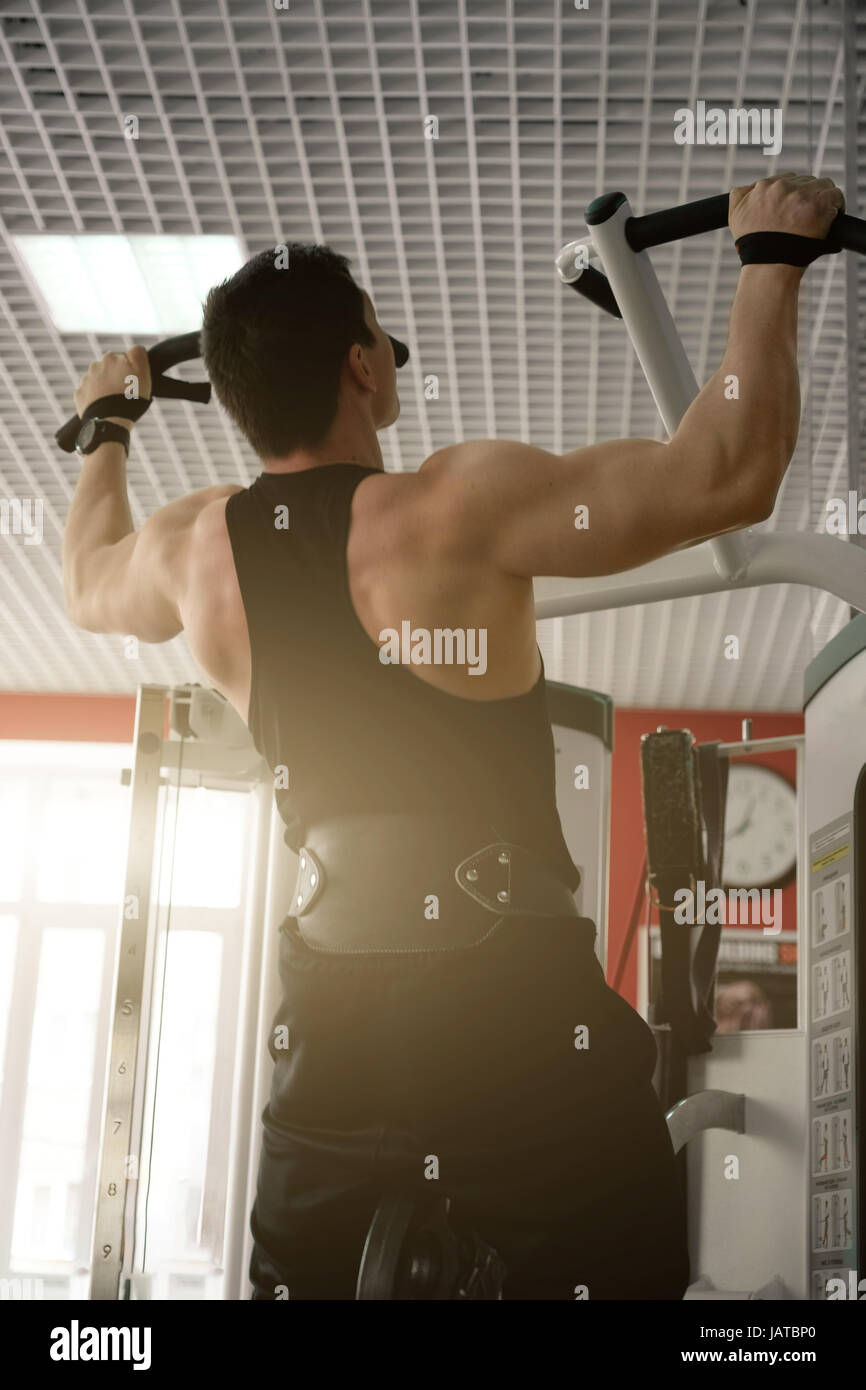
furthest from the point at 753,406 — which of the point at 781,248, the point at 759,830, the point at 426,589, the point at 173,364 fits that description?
the point at 759,830

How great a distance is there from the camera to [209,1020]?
22.3 feet

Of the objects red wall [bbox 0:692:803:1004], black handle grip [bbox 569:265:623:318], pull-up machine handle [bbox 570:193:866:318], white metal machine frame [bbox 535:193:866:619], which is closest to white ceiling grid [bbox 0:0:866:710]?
white metal machine frame [bbox 535:193:866:619]

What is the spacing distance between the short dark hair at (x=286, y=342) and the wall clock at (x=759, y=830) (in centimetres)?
271

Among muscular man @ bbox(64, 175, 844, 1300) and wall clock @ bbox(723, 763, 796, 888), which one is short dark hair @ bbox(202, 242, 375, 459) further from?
wall clock @ bbox(723, 763, 796, 888)

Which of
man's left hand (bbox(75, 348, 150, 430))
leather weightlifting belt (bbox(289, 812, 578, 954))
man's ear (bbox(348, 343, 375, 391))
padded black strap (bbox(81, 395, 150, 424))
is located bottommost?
leather weightlifting belt (bbox(289, 812, 578, 954))

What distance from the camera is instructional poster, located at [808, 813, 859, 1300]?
154cm

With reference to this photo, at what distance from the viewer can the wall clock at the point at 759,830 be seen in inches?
160

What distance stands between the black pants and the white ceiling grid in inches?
42.2

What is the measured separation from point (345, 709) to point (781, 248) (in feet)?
1.56

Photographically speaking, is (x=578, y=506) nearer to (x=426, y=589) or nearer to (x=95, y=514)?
(x=426, y=589)

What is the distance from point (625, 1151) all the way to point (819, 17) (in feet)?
7.04

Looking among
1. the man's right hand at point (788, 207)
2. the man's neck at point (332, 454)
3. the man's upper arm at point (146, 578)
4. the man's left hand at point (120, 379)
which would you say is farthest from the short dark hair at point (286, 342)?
the man's right hand at point (788, 207)
